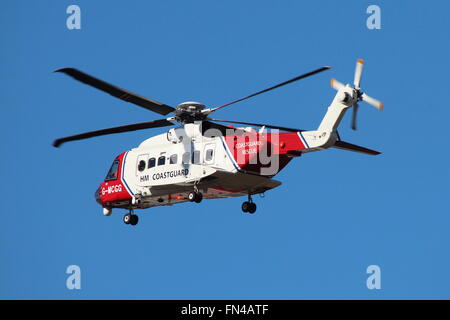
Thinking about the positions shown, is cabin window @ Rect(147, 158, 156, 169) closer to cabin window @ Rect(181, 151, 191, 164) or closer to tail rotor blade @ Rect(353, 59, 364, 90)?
cabin window @ Rect(181, 151, 191, 164)

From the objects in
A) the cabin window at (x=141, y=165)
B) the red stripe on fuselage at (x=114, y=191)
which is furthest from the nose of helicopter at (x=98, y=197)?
the cabin window at (x=141, y=165)

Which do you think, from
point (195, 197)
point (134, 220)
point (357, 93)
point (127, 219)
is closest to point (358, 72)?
point (357, 93)

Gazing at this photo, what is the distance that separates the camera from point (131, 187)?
173 ft

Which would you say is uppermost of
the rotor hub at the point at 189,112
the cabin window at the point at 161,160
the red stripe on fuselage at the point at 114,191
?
the rotor hub at the point at 189,112

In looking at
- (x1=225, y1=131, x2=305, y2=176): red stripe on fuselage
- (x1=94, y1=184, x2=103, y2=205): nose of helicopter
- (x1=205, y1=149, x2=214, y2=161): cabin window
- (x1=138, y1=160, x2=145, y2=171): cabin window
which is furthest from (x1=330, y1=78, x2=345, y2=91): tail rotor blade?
(x1=94, y1=184, x2=103, y2=205): nose of helicopter

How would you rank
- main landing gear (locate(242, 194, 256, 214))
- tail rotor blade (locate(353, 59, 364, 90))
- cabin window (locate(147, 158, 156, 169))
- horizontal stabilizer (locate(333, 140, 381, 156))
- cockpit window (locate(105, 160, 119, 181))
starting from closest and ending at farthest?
A: tail rotor blade (locate(353, 59, 364, 90)) < horizontal stabilizer (locate(333, 140, 381, 156)) < main landing gear (locate(242, 194, 256, 214)) < cabin window (locate(147, 158, 156, 169)) < cockpit window (locate(105, 160, 119, 181))

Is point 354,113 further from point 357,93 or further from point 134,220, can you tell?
point 134,220

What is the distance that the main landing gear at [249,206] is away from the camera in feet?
165

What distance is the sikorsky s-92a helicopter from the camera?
4562 centimetres

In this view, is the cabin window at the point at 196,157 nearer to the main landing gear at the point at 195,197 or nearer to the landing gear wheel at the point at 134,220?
the main landing gear at the point at 195,197

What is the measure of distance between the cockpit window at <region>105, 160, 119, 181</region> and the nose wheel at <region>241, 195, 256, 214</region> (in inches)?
299

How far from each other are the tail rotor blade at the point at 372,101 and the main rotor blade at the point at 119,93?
9000mm
